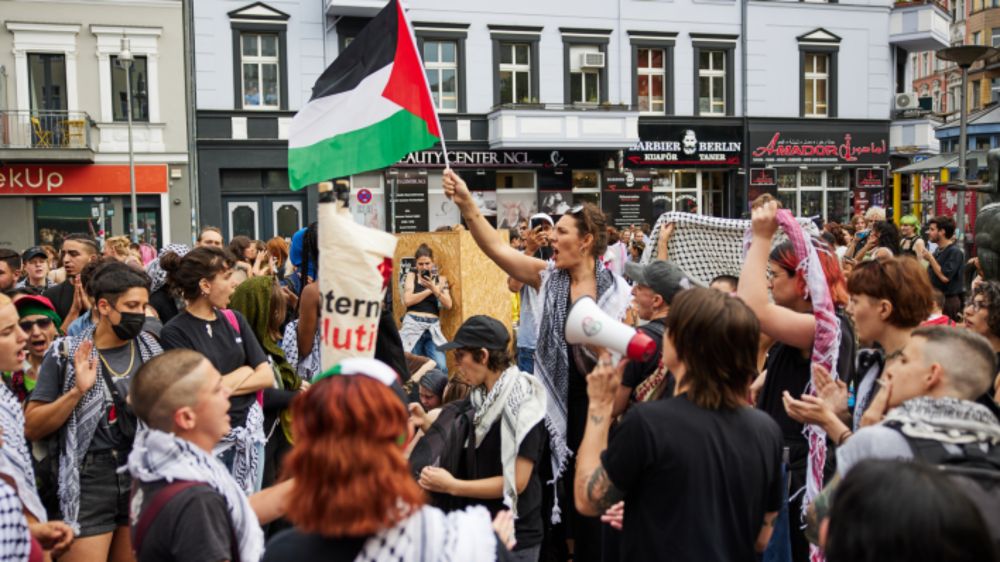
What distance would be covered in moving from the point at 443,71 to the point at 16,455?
2204 centimetres

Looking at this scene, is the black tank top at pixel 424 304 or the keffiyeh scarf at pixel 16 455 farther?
the black tank top at pixel 424 304

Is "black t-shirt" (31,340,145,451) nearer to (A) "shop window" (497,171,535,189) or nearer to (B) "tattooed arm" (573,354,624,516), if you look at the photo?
(B) "tattooed arm" (573,354,624,516)

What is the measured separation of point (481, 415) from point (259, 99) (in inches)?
828

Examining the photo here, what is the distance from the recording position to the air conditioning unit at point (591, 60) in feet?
82.2

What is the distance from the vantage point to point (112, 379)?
418 cm

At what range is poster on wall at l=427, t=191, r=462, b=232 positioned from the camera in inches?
948

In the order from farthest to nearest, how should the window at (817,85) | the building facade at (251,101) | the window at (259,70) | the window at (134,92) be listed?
the window at (817,85) < the window at (259,70) < the building facade at (251,101) < the window at (134,92)

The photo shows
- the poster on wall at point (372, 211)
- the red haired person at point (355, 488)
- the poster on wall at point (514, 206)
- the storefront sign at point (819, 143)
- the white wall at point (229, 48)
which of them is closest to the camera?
the red haired person at point (355, 488)

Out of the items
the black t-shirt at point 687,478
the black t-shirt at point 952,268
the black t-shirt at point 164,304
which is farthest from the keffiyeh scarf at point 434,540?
the black t-shirt at point 952,268

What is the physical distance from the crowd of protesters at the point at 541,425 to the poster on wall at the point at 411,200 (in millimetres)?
17774

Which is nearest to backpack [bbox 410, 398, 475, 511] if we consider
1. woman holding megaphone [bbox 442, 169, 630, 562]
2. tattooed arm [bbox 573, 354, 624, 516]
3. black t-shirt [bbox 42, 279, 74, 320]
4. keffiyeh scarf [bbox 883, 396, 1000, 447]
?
woman holding megaphone [bbox 442, 169, 630, 562]

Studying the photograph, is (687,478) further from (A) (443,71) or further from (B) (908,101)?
(B) (908,101)

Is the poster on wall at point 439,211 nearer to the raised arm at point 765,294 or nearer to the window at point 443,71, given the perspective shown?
the window at point 443,71

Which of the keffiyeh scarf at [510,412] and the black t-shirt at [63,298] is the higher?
the black t-shirt at [63,298]
